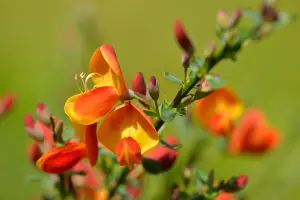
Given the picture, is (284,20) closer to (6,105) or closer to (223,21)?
(223,21)

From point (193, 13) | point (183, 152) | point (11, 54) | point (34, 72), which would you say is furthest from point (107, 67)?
point (193, 13)

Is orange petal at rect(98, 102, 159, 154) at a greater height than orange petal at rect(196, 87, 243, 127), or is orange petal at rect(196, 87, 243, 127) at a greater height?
orange petal at rect(98, 102, 159, 154)

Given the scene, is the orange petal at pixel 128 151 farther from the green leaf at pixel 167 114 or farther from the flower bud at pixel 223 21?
the flower bud at pixel 223 21

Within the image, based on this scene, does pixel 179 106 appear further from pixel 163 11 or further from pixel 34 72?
pixel 163 11

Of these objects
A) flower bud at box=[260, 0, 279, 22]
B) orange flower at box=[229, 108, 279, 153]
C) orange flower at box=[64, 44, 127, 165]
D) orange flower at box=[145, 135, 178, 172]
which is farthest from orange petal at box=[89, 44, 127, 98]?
orange flower at box=[229, 108, 279, 153]

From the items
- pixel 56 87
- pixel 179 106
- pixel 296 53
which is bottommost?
pixel 296 53

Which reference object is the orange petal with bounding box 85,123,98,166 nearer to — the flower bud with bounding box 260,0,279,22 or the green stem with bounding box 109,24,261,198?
the green stem with bounding box 109,24,261,198
